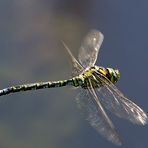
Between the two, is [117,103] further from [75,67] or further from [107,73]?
[75,67]

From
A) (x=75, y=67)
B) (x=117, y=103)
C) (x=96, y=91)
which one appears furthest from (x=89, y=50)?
(x=117, y=103)

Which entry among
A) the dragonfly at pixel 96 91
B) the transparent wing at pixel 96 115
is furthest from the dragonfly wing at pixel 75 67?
the transparent wing at pixel 96 115

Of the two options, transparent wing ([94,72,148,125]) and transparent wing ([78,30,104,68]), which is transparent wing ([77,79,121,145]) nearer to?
transparent wing ([94,72,148,125])

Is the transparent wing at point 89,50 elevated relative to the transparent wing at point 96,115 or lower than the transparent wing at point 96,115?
elevated

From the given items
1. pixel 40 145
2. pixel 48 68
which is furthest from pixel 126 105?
pixel 48 68

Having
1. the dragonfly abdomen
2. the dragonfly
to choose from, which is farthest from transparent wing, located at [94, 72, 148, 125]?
the dragonfly abdomen

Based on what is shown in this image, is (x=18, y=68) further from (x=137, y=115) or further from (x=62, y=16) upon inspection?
(x=137, y=115)

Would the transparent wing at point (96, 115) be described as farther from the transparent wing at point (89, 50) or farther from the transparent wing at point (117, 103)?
the transparent wing at point (89, 50)
